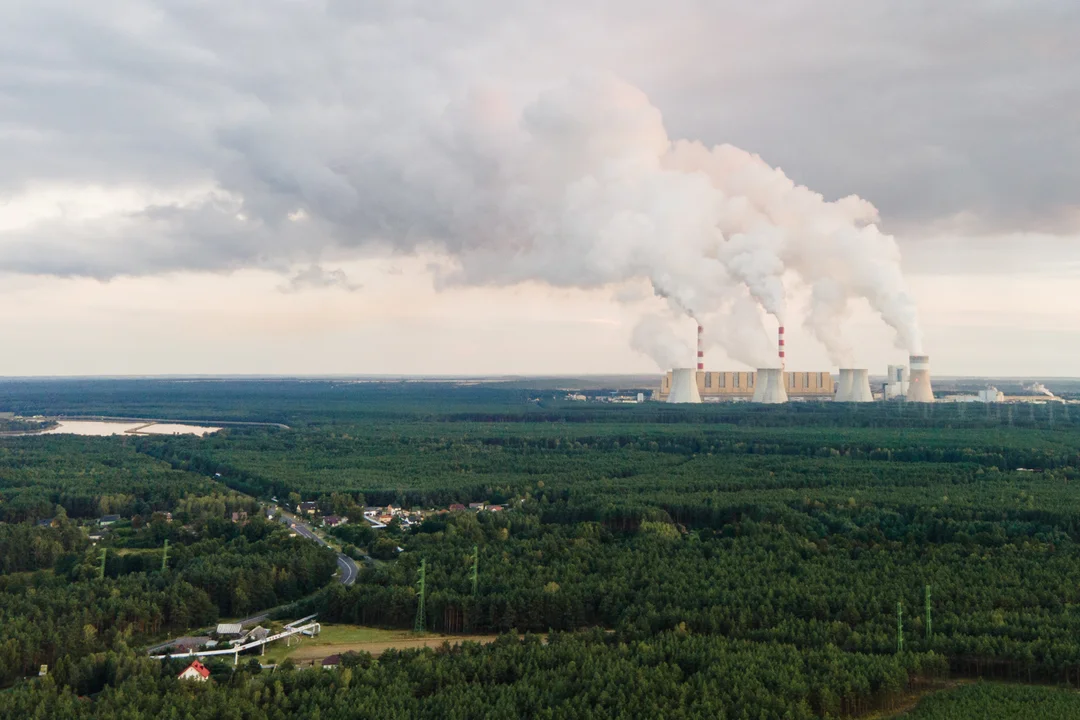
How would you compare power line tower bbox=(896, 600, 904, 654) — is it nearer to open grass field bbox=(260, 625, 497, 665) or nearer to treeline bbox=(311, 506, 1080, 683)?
treeline bbox=(311, 506, 1080, 683)

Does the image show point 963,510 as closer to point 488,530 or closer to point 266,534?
point 488,530

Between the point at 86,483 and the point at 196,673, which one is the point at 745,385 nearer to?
the point at 86,483

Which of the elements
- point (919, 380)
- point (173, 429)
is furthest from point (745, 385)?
point (173, 429)

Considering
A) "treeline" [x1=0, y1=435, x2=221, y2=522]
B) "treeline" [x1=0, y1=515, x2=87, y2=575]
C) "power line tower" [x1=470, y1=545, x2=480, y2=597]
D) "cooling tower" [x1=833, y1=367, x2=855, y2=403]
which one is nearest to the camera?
"power line tower" [x1=470, y1=545, x2=480, y2=597]

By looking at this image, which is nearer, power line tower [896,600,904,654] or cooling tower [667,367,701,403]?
power line tower [896,600,904,654]

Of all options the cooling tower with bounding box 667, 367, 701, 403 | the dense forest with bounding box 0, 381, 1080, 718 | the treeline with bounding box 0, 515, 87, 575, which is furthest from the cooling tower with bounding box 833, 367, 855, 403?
the treeline with bounding box 0, 515, 87, 575

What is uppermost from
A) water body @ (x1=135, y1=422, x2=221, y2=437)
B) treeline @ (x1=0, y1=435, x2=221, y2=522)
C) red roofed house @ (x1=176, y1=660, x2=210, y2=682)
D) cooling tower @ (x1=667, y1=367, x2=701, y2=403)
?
cooling tower @ (x1=667, y1=367, x2=701, y2=403)

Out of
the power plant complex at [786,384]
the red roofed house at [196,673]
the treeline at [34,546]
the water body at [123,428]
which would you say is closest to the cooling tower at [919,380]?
the power plant complex at [786,384]

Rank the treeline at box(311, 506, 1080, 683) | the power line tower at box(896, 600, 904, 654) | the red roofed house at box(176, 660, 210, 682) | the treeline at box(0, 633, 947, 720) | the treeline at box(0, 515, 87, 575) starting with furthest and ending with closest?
1. the treeline at box(0, 515, 87, 575)
2. the treeline at box(311, 506, 1080, 683)
3. the power line tower at box(896, 600, 904, 654)
4. the red roofed house at box(176, 660, 210, 682)
5. the treeline at box(0, 633, 947, 720)
